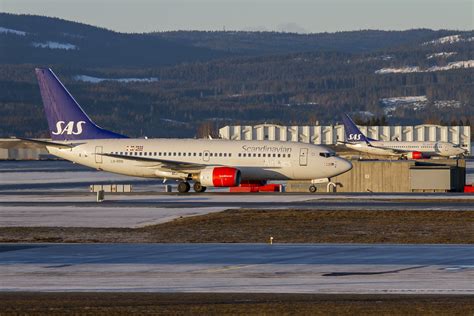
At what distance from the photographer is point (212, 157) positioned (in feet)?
253

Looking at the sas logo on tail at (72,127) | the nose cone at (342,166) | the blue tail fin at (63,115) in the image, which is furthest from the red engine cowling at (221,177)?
the sas logo on tail at (72,127)

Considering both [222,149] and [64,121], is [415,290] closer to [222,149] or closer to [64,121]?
[222,149]

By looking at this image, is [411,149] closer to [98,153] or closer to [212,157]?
[212,157]

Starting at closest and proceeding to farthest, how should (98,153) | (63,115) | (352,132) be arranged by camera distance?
1. (98,153)
2. (63,115)
3. (352,132)

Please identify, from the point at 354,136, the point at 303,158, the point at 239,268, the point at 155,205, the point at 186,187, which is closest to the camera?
the point at 239,268

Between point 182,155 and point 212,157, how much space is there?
2.00 m

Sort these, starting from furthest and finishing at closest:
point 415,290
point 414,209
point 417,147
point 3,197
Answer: point 417,147, point 3,197, point 414,209, point 415,290

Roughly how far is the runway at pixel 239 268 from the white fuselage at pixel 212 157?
Result: 3437cm

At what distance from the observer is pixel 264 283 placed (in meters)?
30.7

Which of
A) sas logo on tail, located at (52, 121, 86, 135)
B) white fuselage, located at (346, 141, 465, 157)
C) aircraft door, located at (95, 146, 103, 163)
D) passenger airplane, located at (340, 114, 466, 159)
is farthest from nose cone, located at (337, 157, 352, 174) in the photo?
white fuselage, located at (346, 141, 465, 157)

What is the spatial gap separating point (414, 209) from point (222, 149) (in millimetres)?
21997

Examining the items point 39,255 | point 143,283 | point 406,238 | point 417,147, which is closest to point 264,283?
point 143,283

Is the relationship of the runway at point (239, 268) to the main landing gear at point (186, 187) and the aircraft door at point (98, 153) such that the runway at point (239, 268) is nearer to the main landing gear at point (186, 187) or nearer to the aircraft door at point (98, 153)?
the main landing gear at point (186, 187)

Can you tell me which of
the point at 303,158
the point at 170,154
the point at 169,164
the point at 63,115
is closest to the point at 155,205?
the point at 169,164
